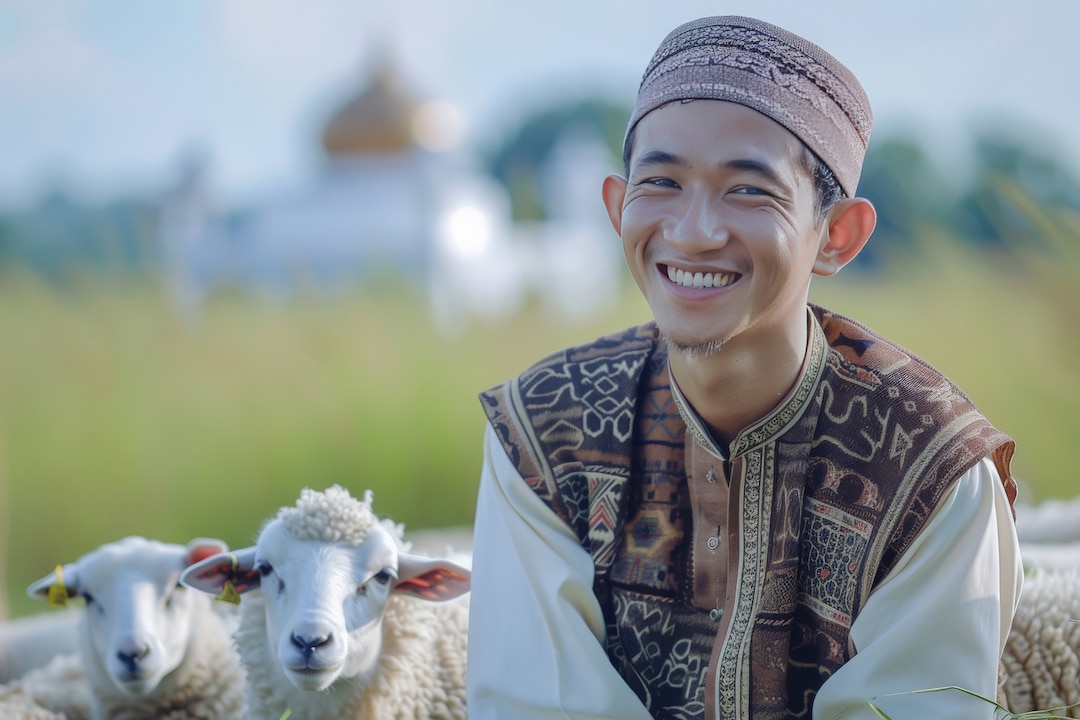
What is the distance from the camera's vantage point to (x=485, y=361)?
9.81 metres

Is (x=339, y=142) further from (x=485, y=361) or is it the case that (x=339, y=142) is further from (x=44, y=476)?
(x=44, y=476)

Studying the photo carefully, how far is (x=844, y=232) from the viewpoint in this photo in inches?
87.7

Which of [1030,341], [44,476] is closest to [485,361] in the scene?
[44,476]

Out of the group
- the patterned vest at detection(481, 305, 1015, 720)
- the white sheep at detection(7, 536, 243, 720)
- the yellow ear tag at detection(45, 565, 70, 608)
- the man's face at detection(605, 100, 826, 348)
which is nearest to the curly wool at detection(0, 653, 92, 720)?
the white sheep at detection(7, 536, 243, 720)

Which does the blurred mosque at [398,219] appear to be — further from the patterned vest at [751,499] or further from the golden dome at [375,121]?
the patterned vest at [751,499]

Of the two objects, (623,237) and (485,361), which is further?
(485,361)

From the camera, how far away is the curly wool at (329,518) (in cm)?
248

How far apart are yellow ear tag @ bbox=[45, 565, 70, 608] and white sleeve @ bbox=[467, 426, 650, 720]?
3.65ft

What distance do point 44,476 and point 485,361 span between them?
Result: 11.8 ft

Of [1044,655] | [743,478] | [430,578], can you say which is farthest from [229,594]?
[1044,655]

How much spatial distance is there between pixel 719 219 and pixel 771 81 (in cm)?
27

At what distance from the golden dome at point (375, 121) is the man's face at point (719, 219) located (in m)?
18.0

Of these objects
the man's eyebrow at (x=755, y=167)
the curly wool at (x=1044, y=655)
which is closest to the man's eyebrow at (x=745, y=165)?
the man's eyebrow at (x=755, y=167)

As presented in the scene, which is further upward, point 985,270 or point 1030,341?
point 985,270
